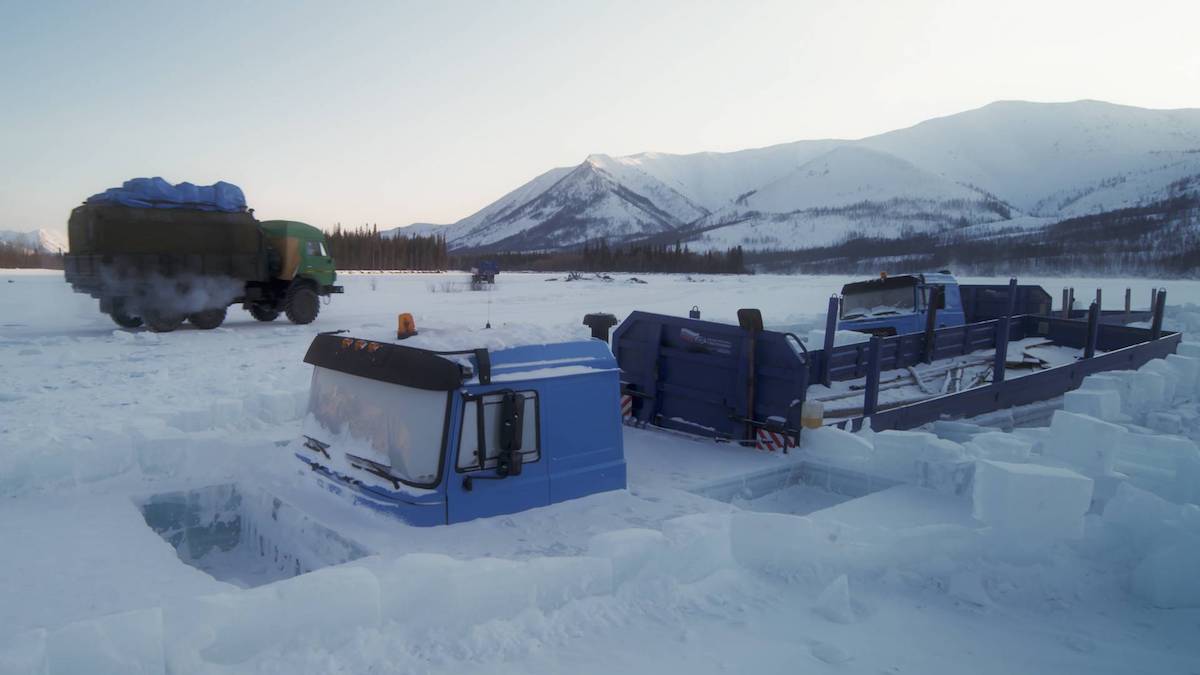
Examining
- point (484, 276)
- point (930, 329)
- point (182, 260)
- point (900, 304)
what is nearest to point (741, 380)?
point (930, 329)

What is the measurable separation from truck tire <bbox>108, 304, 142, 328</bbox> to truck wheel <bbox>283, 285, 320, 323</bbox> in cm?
348

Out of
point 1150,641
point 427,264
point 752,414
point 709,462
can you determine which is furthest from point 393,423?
point 427,264

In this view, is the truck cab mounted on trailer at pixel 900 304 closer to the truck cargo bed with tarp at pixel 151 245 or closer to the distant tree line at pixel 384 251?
the truck cargo bed with tarp at pixel 151 245

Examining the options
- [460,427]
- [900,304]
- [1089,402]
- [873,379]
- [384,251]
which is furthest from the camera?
[384,251]

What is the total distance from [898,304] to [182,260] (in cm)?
1620

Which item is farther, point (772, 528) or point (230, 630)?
point (772, 528)

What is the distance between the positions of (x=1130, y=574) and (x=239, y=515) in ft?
21.3

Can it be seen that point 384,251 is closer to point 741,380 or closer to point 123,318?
point 123,318

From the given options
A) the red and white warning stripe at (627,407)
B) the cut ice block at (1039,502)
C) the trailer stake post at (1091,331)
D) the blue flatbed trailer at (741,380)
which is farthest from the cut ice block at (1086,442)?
the trailer stake post at (1091,331)

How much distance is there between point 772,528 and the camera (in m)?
4.76

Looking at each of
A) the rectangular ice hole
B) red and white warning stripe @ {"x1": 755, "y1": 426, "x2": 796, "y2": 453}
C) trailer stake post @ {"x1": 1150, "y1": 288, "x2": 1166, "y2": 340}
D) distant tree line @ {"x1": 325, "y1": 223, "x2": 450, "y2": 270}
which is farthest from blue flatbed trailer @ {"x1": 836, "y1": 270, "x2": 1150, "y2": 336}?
distant tree line @ {"x1": 325, "y1": 223, "x2": 450, "y2": 270}

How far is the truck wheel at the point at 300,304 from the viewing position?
1969 centimetres

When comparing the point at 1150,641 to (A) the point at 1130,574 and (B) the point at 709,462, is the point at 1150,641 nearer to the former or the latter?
(A) the point at 1130,574

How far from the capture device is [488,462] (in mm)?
4801
